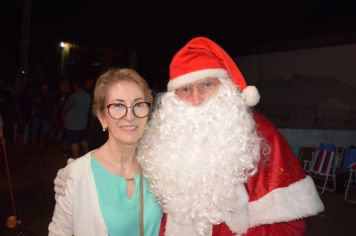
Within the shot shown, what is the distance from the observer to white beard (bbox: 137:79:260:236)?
6.73 ft

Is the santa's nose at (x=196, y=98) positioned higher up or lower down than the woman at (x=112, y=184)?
higher up

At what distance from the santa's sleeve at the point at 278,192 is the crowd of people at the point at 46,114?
18.2ft

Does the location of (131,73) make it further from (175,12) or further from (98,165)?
(175,12)

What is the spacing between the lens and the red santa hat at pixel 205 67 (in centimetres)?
219

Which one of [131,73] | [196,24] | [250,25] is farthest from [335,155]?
[196,24]

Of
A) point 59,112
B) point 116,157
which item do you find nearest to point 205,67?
point 116,157

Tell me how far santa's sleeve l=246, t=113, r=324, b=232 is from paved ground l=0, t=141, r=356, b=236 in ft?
9.96

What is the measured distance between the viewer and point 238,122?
216 cm

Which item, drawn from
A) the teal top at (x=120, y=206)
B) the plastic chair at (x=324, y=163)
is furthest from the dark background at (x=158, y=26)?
the teal top at (x=120, y=206)

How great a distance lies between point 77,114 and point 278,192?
5661mm

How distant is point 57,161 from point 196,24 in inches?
529

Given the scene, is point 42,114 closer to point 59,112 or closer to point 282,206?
point 59,112

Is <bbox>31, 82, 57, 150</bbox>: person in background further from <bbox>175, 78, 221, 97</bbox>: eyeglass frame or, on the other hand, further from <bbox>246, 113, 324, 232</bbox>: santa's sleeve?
<bbox>246, 113, 324, 232</bbox>: santa's sleeve

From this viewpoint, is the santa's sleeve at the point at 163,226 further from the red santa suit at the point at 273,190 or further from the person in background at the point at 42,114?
the person in background at the point at 42,114
